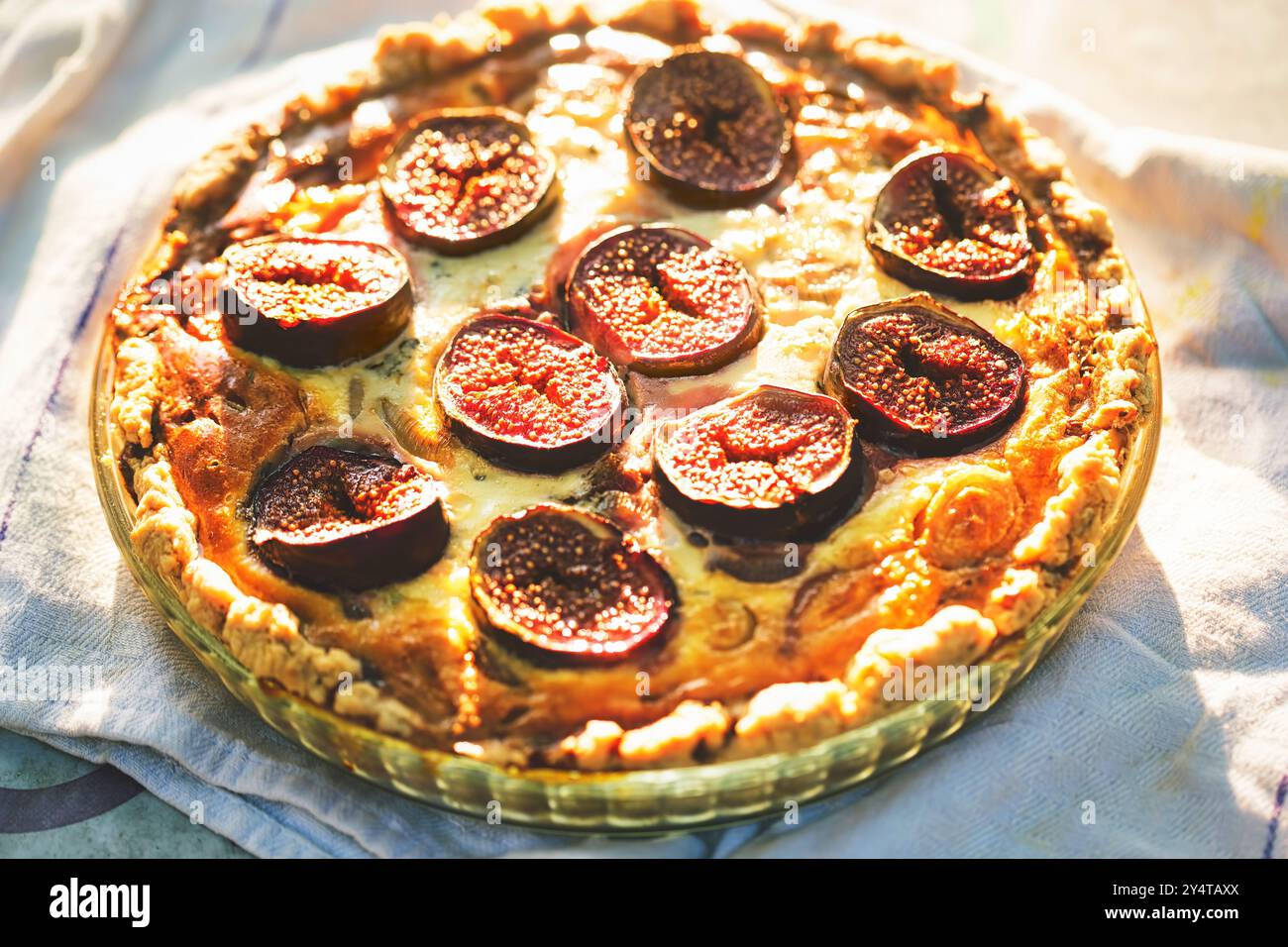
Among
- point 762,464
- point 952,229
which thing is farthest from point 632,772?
point 952,229

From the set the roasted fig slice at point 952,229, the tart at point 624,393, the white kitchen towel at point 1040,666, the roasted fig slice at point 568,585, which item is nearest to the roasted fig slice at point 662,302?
the tart at point 624,393

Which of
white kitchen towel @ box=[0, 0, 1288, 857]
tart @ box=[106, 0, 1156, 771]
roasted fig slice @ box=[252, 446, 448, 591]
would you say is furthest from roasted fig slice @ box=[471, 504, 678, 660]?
white kitchen towel @ box=[0, 0, 1288, 857]

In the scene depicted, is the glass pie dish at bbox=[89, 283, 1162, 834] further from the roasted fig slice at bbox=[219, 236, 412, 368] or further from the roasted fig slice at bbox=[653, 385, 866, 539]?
the roasted fig slice at bbox=[219, 236, 412, 368]

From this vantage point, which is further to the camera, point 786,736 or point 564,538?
point 564,538

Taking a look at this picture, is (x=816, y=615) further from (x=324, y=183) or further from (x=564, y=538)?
(x=324, y=183)

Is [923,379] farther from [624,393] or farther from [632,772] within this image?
[632,772]
